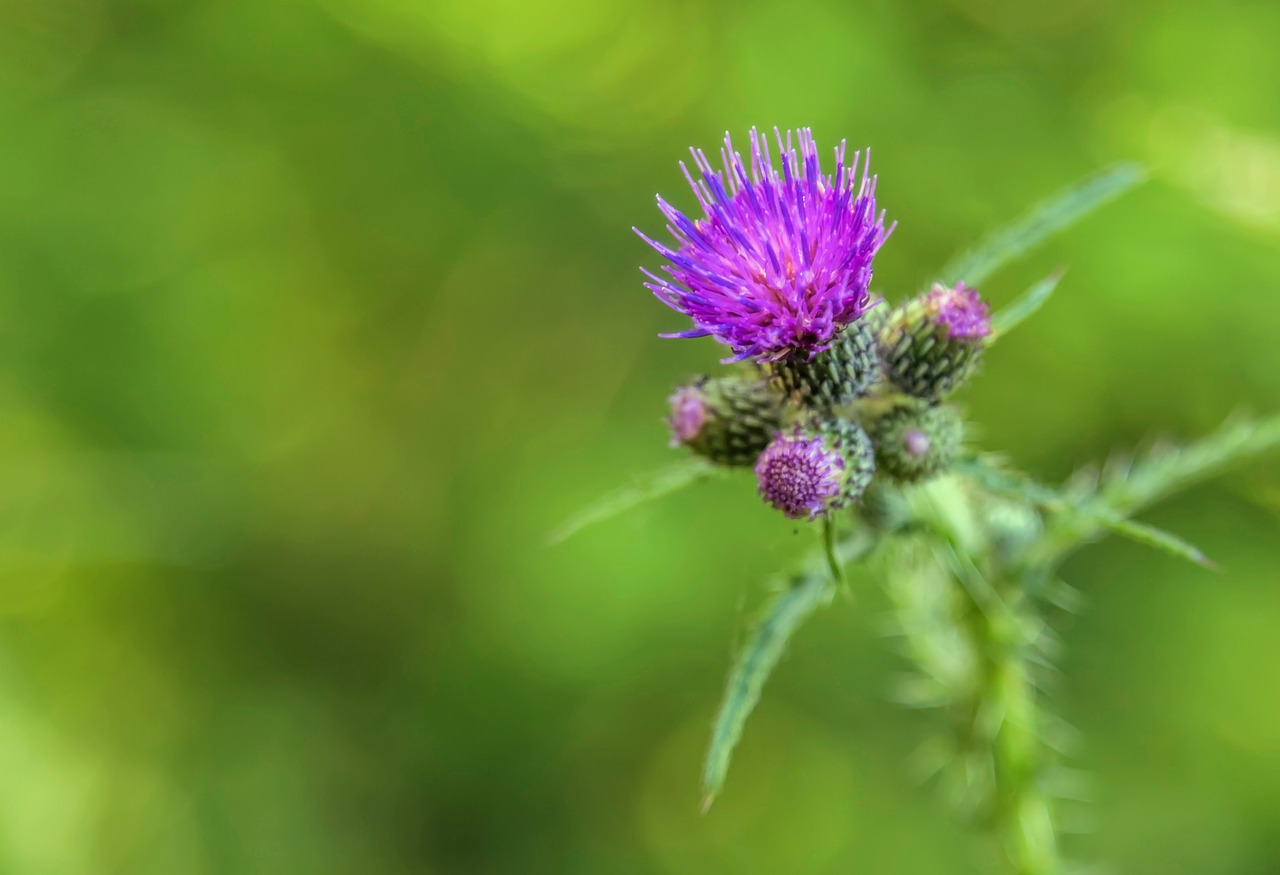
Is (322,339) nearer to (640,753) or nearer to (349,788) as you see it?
(349,788)

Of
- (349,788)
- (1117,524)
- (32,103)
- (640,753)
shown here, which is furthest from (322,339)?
(1117,524)

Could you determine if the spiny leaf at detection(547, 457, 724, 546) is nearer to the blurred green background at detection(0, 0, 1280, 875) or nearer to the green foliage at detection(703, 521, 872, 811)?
the green foliage at detection(703, 521, 872, 811)

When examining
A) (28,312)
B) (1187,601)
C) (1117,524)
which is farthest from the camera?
(28,312)

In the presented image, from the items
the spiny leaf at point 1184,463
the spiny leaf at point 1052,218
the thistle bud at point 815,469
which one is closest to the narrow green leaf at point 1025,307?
the spiny leaf at point 1052,218

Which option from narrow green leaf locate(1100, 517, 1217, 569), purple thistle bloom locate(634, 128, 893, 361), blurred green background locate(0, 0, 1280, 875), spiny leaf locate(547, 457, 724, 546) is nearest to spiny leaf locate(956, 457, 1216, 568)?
narrow green leaf locate(1100, 517, 1217, 569)

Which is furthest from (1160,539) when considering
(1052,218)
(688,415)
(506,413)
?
(506,413)

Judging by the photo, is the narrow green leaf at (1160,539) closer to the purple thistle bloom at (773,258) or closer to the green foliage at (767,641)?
the green foliage at (767,641)
